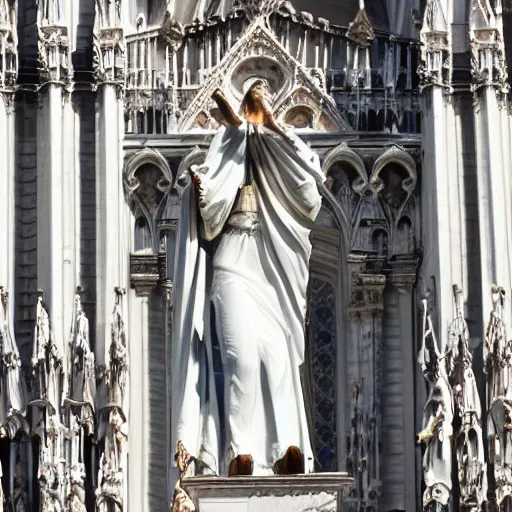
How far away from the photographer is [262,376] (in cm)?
1596

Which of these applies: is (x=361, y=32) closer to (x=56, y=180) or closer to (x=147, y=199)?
(x=147, y=199)

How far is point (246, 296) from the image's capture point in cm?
1606

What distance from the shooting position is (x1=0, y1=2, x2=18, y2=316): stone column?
21.5 meters

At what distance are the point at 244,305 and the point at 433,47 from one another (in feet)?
20.7

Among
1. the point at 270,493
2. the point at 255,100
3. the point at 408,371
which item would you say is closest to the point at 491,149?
the point at 408,371

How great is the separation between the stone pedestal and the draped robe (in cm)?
39

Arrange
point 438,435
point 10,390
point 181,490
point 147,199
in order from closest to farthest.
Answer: point 181,490 < point 438,435 < point 10,390 < point 147,199

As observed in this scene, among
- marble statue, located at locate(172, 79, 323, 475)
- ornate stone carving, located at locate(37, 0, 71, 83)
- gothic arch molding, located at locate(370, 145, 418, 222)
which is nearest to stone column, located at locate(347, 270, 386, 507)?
gothic arch molding, located at locate(370, 145, 418, 222)

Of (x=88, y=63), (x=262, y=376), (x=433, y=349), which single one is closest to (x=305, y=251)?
→ (x=262, y=376)

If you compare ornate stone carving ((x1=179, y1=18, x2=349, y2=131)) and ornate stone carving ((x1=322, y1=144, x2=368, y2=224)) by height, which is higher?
ornate stone carving ((x1=179, y1=18, x2=349, y2=131))

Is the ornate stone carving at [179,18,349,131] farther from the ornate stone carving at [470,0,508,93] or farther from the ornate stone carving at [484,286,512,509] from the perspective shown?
the ornate stone carving at [484,286,512,509]

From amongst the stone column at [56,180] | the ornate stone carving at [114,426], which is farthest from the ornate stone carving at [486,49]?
the ornate stone carving at [114,426]

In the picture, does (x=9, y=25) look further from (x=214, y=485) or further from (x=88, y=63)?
(x=214, y=485)

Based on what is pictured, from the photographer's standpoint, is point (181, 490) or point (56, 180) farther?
point (56, 180)
